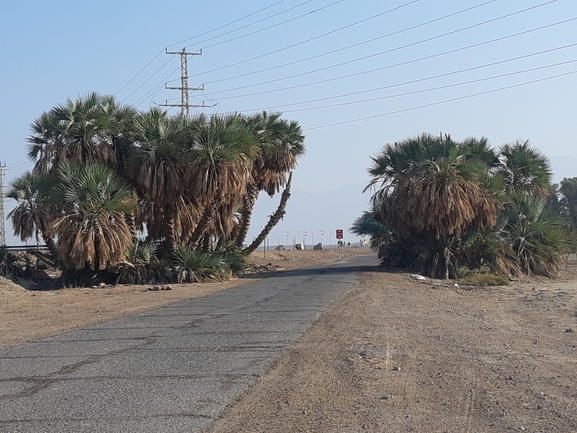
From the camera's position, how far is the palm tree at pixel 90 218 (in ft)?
87.4

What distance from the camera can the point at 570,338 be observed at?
554 inches

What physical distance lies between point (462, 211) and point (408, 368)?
70.0 ft

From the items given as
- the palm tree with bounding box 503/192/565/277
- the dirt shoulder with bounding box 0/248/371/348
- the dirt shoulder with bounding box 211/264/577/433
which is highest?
the palm tree with bounding box 503/192/565/277

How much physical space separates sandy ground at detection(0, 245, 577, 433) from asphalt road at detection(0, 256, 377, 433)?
1.46 ft

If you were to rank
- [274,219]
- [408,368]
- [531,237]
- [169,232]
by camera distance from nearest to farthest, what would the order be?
[408,368] → [169,232] → [531,237] → [274,219]

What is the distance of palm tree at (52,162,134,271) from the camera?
→ 26.6 m

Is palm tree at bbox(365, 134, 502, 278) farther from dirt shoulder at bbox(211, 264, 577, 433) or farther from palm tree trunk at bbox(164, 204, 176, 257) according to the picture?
dirt shoulder at bbox(211, 264, 577, 433)

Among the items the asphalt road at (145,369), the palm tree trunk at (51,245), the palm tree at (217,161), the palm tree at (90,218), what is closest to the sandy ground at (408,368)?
the asphalt road at (145,369)

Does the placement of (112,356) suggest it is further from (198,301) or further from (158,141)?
(158,141)

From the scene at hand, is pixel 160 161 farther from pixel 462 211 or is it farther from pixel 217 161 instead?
pixel 462 211

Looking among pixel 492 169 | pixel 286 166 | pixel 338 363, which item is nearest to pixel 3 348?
pixel 338 363

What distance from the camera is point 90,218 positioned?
2673 centimetres

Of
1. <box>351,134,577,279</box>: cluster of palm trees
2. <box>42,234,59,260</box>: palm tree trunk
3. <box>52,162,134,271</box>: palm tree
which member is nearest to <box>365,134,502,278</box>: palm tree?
<box>351,134,577,279</box>: cluster of palm trees

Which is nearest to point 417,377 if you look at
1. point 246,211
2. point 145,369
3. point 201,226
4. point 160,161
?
point 145,369
